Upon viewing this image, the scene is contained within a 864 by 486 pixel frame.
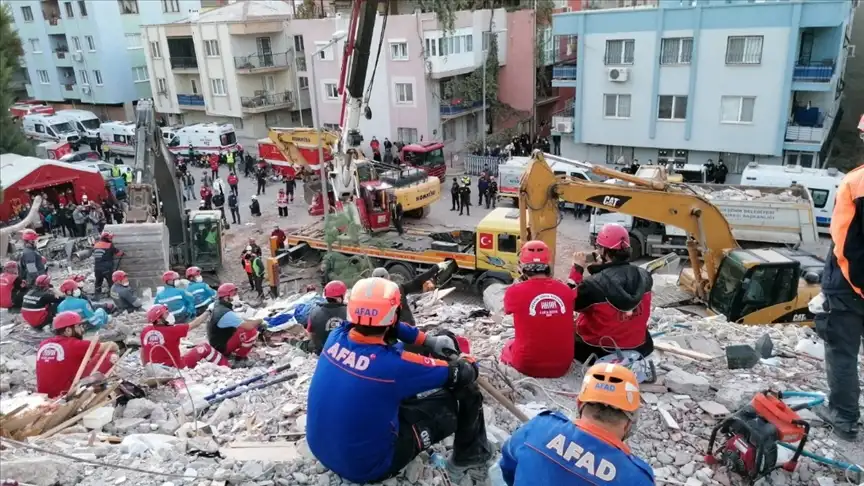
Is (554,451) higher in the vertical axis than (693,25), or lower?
lower

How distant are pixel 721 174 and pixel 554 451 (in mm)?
23103

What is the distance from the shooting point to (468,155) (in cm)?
2977

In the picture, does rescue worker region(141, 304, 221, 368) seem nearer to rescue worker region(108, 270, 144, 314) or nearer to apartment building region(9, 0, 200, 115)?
rescue worker region(108, 270, 144, 314)

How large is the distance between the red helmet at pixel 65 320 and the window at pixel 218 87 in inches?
1225

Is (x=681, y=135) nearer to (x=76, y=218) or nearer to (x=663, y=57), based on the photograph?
(x=663, y=57)

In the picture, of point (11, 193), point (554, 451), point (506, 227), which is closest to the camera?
point (554, 451)

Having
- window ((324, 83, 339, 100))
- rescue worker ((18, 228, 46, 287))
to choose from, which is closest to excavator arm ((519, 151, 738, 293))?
rescue worker ((18, 228, 46, 287))

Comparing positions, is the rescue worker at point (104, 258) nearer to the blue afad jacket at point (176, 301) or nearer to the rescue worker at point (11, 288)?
the rescue worker at point (11, 288)

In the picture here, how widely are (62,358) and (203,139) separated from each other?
27078 millimetres

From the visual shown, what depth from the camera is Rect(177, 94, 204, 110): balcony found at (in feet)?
123

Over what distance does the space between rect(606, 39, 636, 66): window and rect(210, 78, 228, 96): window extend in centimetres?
2123

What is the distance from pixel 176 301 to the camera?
11805mm

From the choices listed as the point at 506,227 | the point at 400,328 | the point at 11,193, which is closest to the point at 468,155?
the point at 506,227

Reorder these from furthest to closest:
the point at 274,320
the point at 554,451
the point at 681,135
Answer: the point at 681,135
the point at 274,320
the point at 554,451
